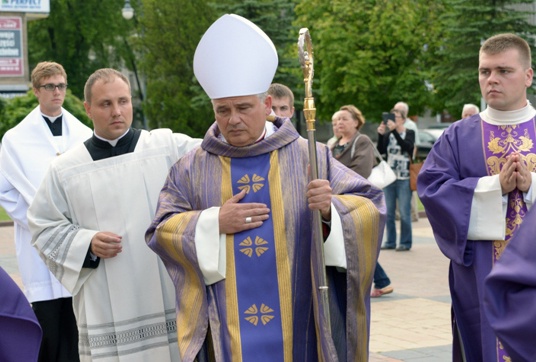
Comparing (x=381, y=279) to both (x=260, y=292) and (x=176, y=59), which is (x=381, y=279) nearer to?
(x=260, y=292)

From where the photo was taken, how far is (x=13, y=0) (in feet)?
144

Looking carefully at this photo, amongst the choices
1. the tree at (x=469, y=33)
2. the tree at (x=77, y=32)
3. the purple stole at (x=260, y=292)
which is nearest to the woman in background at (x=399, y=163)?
the purple stole at (x=260, y=292)

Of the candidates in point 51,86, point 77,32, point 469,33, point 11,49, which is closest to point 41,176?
point 51,86

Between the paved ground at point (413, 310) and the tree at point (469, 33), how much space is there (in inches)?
603

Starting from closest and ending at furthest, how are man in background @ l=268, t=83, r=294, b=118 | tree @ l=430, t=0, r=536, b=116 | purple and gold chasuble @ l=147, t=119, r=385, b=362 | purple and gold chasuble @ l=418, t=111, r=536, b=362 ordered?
purple and gold chasuble @ l=147, t=119, r=385, b=362
purple and gold chasuble @ l=418, t=111, r=536, b=362
man in background @ l=268, t=83, r=294, b=118
tree @ l=430, t=0, r=536, b=116

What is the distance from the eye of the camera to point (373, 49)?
3475cm

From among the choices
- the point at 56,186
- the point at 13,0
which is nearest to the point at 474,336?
the point at 56,186

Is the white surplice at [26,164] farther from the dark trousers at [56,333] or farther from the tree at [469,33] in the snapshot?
the tree at [469,33]

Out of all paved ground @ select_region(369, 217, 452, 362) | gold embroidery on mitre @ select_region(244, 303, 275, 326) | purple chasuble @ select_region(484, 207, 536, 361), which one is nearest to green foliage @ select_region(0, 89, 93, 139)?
paved ground @ select_region(369, 217, 452, 362)

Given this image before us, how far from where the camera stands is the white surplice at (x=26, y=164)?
21.7ft

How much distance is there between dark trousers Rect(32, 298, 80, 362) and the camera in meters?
6.29

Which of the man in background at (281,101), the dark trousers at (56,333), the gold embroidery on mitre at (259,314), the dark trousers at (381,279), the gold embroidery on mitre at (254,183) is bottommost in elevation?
the dark trousers at (381,279)

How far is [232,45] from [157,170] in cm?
102

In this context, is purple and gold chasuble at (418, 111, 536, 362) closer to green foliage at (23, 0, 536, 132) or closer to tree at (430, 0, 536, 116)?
green foliage at (23, 0, 536, 132)
